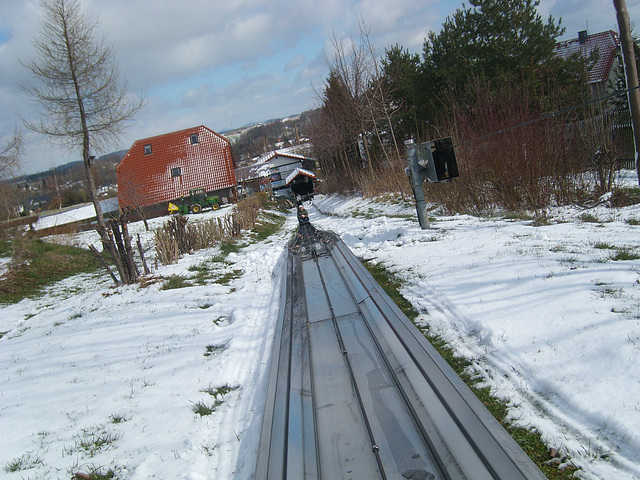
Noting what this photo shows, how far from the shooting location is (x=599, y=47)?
29.0m

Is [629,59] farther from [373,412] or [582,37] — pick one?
[582,37]

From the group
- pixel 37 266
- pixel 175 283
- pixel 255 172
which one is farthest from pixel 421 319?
pixel 255 172

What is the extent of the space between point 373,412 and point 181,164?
120ft

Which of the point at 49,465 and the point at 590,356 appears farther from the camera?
the point at 49,465

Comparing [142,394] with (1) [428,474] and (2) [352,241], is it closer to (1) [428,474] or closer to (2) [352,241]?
(1) [428,474]

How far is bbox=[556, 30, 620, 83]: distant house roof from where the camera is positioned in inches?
1076

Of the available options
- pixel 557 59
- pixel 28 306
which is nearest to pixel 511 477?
pixel 28 306

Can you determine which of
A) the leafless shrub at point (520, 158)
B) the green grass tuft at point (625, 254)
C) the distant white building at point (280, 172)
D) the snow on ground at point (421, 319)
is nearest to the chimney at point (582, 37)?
the distant white building at point (280, 172)

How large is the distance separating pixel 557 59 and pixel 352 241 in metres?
15.5

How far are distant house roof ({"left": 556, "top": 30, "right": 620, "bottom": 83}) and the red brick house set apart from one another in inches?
1039

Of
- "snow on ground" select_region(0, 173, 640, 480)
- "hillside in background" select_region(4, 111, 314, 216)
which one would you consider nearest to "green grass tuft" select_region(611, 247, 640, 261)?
"snow on ground" select_region(0, 173, 640, 480)

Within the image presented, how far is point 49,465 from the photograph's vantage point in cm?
325

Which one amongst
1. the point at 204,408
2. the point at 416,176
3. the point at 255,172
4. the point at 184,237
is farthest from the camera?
the point at 255,172

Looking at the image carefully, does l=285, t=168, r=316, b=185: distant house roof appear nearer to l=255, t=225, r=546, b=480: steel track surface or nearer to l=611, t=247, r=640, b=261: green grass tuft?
l=255, t=225, r=546, b=480: steel track surface
